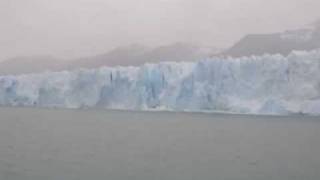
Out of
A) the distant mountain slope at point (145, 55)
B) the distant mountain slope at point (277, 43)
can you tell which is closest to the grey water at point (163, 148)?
the distant mountain slope at point (145, 55)

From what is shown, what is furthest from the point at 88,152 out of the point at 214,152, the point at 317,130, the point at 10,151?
the point at 317,130

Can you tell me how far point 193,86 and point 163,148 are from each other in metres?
5.70

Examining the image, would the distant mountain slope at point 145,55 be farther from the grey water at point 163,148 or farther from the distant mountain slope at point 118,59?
the grey water at point 163,148

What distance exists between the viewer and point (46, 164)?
6273mm

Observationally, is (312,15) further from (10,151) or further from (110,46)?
(10,151)

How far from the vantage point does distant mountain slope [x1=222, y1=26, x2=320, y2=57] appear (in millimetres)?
12234

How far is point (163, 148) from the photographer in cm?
810

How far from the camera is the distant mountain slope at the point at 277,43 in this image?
12.2 meters

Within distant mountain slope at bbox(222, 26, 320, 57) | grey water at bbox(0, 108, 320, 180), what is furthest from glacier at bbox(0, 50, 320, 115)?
grey water at bbox(0, 108, 320, 180)

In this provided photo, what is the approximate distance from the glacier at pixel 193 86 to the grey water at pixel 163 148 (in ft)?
1.31

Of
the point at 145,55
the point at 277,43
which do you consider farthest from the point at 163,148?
the point at 277,43

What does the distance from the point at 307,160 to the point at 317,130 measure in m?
A: 4.25

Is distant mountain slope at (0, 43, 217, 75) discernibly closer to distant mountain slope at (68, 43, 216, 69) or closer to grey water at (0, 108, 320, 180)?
distant mountain slope at (68, 43, 216, 69)

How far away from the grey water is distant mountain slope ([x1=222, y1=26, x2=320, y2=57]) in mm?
1601
